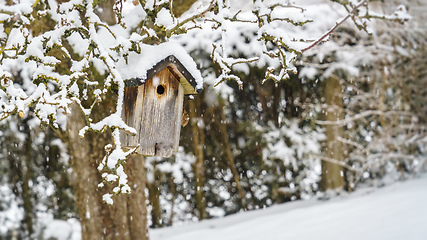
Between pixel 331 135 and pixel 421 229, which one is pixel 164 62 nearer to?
pixel 421 229

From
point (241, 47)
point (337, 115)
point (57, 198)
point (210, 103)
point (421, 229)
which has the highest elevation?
point (241, 47)

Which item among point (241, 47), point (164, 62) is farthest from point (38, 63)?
point (241, 47)

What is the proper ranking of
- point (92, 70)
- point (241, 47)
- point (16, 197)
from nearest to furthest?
point (92, 70)
point (241, 47)
point (16, 197)

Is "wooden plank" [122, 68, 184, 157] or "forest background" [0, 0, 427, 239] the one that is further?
"forest background" [0, 0, 427, 239]

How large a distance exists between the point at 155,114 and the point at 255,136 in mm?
5489

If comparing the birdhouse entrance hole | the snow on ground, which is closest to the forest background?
the snow on ground

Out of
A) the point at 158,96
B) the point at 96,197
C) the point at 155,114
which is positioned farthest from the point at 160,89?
the point at 96,197

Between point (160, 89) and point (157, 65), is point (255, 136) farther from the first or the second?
point (157, 65)

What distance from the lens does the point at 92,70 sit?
3602 millimetres

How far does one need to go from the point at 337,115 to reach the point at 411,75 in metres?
1.31

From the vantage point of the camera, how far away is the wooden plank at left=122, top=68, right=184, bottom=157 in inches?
87.0

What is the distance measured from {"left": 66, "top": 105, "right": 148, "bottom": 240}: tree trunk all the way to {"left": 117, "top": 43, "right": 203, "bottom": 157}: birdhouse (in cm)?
160

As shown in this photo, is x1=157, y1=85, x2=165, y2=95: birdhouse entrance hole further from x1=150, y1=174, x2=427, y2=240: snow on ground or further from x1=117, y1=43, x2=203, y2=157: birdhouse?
x1=150, y1=174, x2=427, y2=240: snow on ground

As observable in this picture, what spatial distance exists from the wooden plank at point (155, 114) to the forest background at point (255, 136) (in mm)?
1489
